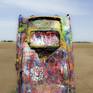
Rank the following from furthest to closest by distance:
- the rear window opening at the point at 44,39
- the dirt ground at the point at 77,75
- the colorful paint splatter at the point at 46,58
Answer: the dirt ground at the point at 77,75 → the rear window opening at the point at 44,39 → the colorful paint splatter at the point at 46,58

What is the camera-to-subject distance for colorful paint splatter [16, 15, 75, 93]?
9.66 metres

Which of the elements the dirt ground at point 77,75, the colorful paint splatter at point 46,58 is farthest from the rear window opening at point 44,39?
the dirt ground at point 77,75

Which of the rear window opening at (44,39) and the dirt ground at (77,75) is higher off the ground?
the rear window opening at (44,39)

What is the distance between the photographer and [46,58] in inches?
386

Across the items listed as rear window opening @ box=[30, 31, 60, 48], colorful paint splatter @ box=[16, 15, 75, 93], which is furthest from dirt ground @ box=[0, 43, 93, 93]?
rear window opening @ box=[30, 31, 60, 48]

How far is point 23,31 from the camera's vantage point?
9.95 metres

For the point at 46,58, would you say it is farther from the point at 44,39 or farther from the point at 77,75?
the point at 77,75

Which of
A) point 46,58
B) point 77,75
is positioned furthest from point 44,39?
point 77,75

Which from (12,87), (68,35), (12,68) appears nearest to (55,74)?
(68,35)

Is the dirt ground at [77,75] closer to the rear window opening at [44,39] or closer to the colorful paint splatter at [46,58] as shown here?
the colorful paint splatter at [46,58]

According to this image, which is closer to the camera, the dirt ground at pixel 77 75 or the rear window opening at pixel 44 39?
the rear window opening at pixel 44 39

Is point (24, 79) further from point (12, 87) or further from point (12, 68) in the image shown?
point (12, 68)

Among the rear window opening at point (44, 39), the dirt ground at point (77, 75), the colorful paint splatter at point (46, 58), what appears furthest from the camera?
the dirt ground at point (77, 75)

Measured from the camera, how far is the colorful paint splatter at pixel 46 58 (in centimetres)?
966
